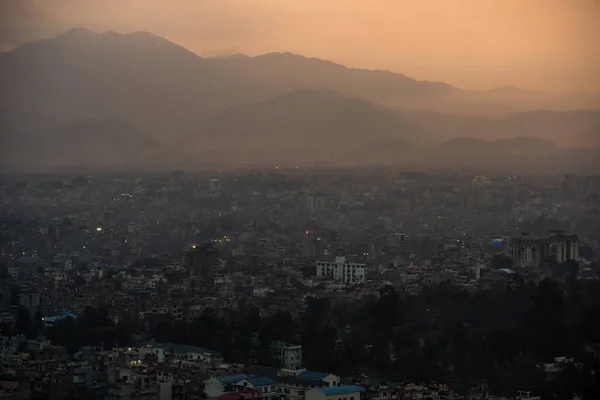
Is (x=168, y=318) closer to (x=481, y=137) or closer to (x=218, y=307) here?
(x=218, y=307)

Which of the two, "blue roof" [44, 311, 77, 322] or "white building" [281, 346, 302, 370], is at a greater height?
"blue roof" [44, 311, 77, 322]

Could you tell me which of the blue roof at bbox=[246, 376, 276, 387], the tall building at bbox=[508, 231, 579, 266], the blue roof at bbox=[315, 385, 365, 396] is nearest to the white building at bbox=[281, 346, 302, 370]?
the blue roof at bbox=[246, 376, 276, 387]

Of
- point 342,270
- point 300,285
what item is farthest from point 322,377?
point 342,270

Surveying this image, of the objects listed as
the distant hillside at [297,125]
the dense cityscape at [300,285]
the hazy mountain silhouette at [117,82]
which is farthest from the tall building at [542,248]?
the hazy mountain silhouette at [117,82]

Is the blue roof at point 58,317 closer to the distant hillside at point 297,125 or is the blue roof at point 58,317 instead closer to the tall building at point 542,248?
the tall building at point 542,248

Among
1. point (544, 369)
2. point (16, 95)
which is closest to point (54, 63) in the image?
point (16, 95)

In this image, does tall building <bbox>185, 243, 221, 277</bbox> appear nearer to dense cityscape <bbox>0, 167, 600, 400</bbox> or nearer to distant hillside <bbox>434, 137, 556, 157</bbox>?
dense cityscape <bbox>0, 167, 600, 400</bbox>
